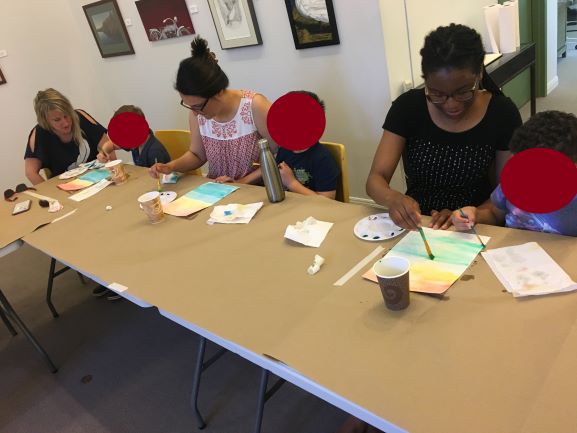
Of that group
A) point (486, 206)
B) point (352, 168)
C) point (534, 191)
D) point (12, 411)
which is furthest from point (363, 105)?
point (12, 411)

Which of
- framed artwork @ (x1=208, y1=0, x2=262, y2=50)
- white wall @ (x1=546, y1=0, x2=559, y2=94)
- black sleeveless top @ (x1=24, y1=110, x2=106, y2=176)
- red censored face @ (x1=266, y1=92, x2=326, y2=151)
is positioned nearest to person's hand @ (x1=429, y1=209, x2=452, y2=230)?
red censored face @ (x1=266, y1=92, x2=326, y2=151)

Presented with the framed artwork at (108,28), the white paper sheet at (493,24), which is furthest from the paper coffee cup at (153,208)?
the framed artwork at (108,28)

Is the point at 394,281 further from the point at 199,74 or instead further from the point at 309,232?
the point at 199,74

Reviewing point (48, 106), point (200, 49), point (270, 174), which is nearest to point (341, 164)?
point (270, 174)

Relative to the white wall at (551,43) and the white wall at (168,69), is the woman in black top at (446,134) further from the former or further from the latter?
the white wall at (551,43)

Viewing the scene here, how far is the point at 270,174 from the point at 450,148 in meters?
0.61

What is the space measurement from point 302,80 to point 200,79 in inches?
44.3

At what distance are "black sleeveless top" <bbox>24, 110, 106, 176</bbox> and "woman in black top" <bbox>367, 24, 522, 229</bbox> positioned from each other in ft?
6.67

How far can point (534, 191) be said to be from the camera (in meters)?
0.89

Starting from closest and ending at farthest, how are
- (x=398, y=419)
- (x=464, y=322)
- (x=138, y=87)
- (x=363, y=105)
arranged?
(x=398, y=419), (x=464, y=322), (x=363, y=105), (x=138, y=87)

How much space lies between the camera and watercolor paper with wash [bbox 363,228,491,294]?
1.01 meters

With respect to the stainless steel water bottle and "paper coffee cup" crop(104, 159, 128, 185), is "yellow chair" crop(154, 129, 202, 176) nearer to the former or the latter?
"paper coffee cup" crop(104, 159, 128, 185)

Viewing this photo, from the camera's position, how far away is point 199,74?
175 centimetres

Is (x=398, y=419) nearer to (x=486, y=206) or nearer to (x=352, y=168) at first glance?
(x=486, y=206)
